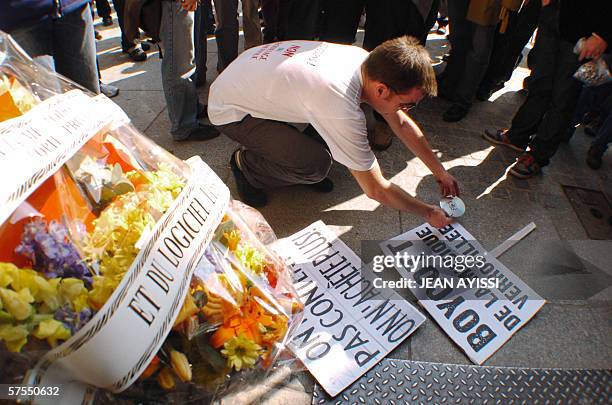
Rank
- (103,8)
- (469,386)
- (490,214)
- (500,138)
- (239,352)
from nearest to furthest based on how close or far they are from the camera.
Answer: (239,352), (469,386), (490,214), (500,138), (103,8)

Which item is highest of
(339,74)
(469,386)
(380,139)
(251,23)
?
(339,74)

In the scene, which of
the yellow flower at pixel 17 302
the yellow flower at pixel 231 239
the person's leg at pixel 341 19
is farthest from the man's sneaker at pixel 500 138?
the yellow flower at pixel 17 302

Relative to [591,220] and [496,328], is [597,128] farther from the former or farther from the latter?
[496,328]

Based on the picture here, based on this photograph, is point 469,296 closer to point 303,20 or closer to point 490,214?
point 490,214

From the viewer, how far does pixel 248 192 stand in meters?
2.31

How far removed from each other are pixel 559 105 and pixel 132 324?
274 cm

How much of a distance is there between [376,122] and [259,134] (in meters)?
1.26

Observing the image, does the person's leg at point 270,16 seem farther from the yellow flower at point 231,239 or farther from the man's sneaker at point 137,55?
the yellow flower at point 231,239

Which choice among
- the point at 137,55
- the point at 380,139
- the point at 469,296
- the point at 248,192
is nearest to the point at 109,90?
the point at 137,55

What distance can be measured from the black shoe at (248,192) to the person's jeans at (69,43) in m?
0.96

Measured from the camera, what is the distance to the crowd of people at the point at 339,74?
66.9 inches

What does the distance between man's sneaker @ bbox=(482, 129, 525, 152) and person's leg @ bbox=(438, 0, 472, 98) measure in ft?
2.27

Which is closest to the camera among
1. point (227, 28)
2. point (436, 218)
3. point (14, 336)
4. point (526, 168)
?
point (14, 336)

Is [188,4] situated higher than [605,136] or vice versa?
[188,4]
